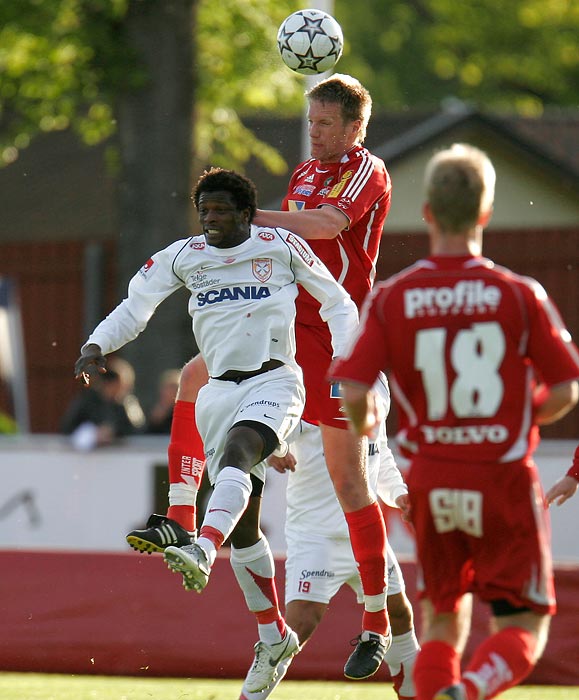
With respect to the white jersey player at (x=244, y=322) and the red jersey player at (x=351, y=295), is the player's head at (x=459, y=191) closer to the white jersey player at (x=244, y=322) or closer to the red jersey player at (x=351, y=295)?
the white jersey player at (x=244, y=322)

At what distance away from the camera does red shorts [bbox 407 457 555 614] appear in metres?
5.09

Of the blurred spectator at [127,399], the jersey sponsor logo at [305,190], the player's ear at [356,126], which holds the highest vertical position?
the player's ear at [356,126]

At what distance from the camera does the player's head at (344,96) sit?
7.22m

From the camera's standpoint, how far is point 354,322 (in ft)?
22.3

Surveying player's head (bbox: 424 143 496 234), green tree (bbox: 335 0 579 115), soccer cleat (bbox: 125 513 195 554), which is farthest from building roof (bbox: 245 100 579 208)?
player's head (bbox: 424 143 496 234)

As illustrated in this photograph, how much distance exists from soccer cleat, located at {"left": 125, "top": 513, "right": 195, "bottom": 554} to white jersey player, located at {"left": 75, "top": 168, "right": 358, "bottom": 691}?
260mm

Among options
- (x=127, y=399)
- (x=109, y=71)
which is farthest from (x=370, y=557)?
(x=109, y=71)

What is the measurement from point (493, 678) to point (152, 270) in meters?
2.73

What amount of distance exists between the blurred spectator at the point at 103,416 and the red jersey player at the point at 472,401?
7.66 meters

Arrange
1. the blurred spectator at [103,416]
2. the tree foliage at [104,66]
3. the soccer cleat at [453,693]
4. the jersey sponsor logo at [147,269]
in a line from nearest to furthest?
the soccer cleat at [453,693]
the jersey sponsor logo at [147,269]
the blurred spectator at [103,416]
the tree foliage at [104,66]

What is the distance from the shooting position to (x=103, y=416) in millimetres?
13484

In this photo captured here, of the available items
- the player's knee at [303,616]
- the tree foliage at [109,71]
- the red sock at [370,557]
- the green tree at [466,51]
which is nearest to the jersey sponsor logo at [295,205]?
the red sock at [370,557]

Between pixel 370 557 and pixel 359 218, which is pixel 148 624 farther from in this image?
pixel 359 218

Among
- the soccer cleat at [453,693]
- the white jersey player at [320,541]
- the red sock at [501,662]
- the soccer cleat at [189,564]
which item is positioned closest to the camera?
the soccer cleat at [453,693]
